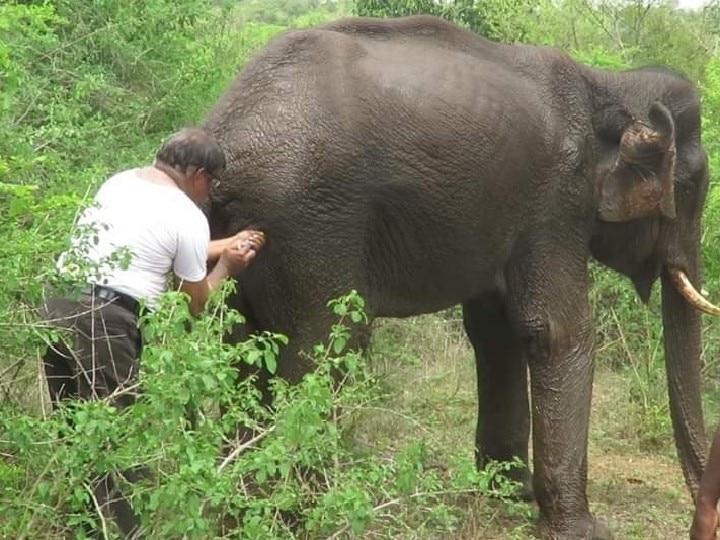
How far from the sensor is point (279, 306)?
18.2 feet

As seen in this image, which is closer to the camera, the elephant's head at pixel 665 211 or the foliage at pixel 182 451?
the foliage at pixel 182 451

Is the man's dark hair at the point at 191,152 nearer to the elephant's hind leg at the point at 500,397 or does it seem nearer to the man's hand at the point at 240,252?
the man's hand at the point at 240,252

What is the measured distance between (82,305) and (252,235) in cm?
82

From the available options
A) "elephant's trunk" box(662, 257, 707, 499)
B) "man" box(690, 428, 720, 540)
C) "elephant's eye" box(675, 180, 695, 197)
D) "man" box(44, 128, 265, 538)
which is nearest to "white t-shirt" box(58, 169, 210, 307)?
"man" box(44, 128, 265, 538)

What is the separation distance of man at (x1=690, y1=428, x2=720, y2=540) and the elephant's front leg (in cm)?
239

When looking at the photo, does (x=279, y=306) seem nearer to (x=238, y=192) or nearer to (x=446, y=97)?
(x=238, y=192)

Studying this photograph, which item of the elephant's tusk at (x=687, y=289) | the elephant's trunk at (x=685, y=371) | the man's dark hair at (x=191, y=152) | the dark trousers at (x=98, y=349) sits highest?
the man's dark hair at (x=191, y=152)

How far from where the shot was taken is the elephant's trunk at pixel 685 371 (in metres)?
6.78

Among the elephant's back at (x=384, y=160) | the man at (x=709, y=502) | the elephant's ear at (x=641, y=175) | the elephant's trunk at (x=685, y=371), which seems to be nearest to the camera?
the man at (x=709, y=502)

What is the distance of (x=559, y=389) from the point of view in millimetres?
6367

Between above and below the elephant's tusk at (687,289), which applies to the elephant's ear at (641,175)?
above

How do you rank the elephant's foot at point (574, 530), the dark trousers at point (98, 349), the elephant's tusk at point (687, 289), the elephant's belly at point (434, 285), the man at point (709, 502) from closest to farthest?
the man at point (709, 502)
the dark trousers at point (98, 349)
the elephant's belly at point (434, 285)
the elephant's foot at point (574, 530)
the elephant's tusk at point (687, 289)

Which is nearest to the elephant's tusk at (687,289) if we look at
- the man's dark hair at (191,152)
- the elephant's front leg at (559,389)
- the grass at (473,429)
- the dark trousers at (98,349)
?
the elephant's front leg at (559,389)

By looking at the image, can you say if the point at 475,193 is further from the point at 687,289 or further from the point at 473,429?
the point at 473,429
